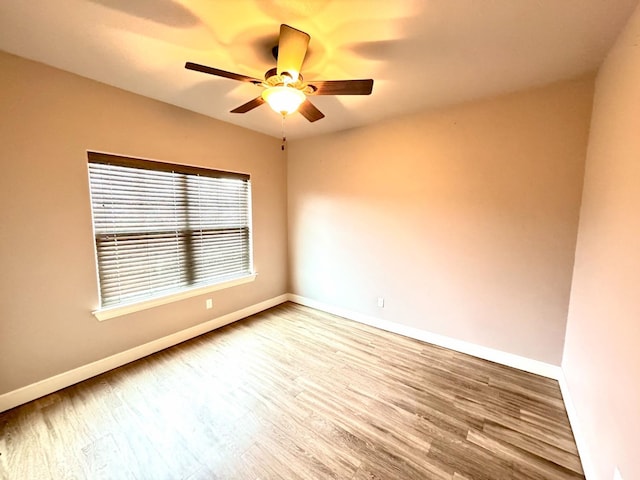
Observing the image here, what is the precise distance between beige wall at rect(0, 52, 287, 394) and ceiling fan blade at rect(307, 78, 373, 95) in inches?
70.9

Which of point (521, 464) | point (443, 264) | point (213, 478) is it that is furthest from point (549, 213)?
point (213, 478)

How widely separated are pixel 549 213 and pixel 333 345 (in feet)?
7.72

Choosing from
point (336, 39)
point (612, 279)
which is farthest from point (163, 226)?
point (612, 279)

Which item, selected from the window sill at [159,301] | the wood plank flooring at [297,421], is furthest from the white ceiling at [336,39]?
the wood plank flooring at [297,421]

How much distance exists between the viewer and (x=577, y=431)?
1625 mm

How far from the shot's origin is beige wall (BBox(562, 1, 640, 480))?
3.67 feet

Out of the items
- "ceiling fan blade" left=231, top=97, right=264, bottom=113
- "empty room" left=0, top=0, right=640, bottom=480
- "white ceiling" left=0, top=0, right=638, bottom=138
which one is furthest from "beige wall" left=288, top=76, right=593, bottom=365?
"ceiling fan blade" left=231, top=97, right=264, bottom=113

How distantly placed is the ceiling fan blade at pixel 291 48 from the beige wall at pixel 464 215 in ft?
5.60

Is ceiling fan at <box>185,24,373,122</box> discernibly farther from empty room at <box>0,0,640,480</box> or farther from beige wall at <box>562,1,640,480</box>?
beige wall at <box>562,1,640,480</box>

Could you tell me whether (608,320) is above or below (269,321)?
above

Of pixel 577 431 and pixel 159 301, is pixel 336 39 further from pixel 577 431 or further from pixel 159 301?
pixel 577 431

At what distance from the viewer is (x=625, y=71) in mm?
1427

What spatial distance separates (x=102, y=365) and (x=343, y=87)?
3.03m

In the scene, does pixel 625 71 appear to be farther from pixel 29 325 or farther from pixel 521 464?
pixel 29 325
